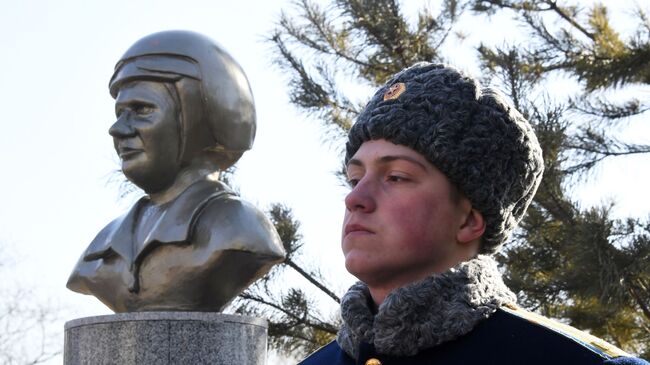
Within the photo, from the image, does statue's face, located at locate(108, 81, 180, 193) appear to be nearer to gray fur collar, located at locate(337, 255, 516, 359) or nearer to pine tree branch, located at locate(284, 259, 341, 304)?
pine tree branch, located at locate(284, 259, 341, 304)

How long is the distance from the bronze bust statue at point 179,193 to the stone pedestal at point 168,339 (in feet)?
0.92

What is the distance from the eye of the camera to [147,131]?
537 cm

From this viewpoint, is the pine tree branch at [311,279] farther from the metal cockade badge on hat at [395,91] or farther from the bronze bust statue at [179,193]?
the metal cockade badge on hat at [395,91]

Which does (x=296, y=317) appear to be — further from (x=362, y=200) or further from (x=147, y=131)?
(x=362, y=200)

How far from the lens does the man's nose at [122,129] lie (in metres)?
5.37

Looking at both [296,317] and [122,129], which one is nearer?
[122,129]

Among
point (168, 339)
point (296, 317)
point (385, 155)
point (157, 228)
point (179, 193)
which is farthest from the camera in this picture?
point (296, 317)

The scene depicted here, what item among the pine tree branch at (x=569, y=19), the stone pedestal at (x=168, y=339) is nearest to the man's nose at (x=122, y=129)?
the stone pedestal at (x=168, y=339)

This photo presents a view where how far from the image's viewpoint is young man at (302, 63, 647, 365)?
188 centimetres

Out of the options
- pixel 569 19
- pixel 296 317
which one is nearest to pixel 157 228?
pixel 296 317

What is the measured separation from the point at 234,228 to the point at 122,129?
71 centimetres

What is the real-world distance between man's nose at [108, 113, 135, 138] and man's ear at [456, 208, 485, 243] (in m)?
3.53

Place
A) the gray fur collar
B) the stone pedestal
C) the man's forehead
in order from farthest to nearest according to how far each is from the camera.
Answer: the stone pedestal < the man's forehead < the gray fur collar

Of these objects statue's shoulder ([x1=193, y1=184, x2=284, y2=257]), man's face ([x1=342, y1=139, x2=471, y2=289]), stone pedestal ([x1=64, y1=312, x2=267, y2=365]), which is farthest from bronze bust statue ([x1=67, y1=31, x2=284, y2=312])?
man's face ([x1=342, y1=139, x2=471, y2=289])
